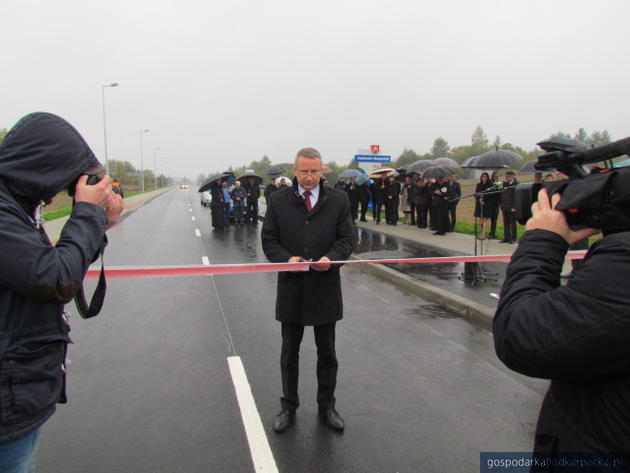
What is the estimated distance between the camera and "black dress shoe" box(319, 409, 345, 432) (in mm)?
3130

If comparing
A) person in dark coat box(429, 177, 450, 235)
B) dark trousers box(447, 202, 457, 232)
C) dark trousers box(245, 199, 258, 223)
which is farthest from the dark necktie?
dark trousers box(245, 199, 258, 223)

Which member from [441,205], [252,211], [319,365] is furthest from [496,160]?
[252,211]

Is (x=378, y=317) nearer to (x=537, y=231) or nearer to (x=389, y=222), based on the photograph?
(x=537, y=231)

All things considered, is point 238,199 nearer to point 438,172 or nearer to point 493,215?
point 438,172

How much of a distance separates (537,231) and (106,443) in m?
3.12

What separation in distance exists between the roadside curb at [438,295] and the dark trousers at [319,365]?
266 cm

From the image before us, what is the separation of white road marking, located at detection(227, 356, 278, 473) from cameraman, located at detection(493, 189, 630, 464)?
6.44 ft

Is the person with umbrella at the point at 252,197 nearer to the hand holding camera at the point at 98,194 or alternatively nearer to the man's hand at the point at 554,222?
the hand holding camera at the point at 98,194

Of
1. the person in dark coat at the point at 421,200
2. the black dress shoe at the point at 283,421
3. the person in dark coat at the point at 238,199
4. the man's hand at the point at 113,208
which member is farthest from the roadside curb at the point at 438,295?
the person in dark coat at the point at 238,199

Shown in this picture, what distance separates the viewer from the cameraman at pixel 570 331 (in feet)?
3.41

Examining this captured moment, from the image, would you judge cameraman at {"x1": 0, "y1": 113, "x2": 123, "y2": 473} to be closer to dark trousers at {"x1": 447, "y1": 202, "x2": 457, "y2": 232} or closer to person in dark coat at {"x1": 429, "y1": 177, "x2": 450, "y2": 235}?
person in dark coat at {"x1": 429, "y1": 177, "x2": 450, "y2": 235}

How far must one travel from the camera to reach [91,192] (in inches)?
63.3

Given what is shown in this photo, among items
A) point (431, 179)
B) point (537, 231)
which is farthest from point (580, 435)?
point (431, 179)

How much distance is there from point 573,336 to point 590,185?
1.34ft
